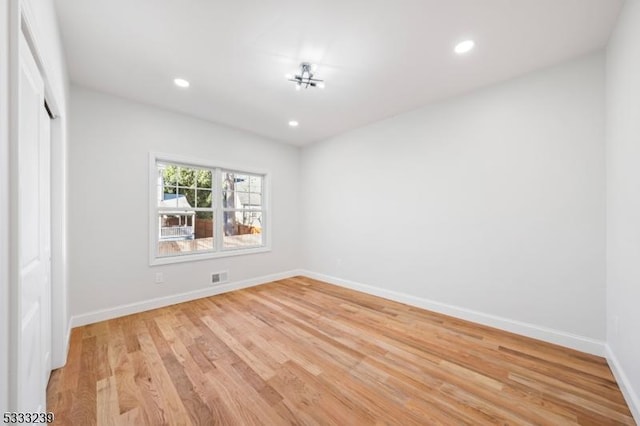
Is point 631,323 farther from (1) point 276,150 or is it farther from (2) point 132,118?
(2) point 132,118

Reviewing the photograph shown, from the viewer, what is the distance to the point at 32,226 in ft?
4.19

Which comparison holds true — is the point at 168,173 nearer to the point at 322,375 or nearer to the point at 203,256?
the point at 203,256

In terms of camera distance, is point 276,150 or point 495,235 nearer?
point 495,235

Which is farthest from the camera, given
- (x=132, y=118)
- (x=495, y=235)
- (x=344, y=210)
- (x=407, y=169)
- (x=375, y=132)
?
(x=344, y=210)

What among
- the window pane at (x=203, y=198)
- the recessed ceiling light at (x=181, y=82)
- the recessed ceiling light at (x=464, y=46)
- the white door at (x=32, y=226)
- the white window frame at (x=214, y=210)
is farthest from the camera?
the window pane at (x=203, y=198)

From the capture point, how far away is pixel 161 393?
1.69 metres

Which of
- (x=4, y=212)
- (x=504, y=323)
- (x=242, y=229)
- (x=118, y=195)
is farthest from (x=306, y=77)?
(x=504, y=323)

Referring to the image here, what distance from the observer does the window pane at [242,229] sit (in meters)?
4.12

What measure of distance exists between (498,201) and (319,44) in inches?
95.3

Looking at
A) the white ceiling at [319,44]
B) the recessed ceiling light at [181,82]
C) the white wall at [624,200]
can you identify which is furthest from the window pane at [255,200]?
the white wall at [624,200]

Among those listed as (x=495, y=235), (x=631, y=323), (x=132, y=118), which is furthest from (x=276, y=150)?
(x=631, y=323)

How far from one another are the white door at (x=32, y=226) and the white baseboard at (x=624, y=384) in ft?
10.5

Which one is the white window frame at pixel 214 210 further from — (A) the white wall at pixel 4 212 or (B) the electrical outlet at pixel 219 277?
(A) the white wall at pixel 4 212

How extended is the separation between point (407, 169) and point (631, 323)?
239 cm
